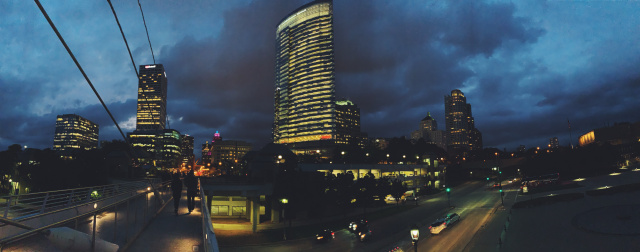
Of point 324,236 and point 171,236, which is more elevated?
point 171,236

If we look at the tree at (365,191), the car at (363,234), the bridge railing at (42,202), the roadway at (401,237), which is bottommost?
the roadway at (401,237)

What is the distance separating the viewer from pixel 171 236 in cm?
1043

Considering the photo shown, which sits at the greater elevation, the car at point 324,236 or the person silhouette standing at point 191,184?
the person silhouette standing at point 191,184

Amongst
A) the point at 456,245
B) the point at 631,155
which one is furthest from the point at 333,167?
the point at 631,155

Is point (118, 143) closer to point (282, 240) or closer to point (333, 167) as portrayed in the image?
point (333, 167)

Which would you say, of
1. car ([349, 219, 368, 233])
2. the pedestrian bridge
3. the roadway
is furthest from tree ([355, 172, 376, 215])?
the pedestrian bridge

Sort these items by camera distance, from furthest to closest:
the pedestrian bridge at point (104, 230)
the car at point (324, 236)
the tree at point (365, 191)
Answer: the tree at point (365, 191), the car at point (324, 236), the pedestrian bridge at point (104, 230)

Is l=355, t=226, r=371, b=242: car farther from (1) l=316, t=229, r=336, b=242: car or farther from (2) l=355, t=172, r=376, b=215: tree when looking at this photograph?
(2) l=355, t=172, r=376, b=215: tree

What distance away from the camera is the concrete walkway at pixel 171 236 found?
30.2 ft

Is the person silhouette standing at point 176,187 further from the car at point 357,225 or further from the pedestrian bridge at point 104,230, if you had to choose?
the car at point 357,225

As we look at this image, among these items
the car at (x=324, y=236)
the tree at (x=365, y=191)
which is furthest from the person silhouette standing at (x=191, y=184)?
the tree at (x=365, y=191)

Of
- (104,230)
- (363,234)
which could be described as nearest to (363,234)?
(363,234)

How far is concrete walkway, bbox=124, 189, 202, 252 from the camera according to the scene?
9211 mm

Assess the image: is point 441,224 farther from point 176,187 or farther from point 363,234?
point 176,187
